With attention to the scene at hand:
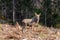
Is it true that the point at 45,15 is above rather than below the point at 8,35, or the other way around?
below

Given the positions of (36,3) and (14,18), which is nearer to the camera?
(14,18)

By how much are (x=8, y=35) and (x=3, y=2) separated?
1613 centimetres

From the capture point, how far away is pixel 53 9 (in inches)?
903

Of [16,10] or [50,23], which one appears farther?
[16,10]

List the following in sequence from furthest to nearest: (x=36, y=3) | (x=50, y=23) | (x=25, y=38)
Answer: (x=36, y=3) < (x=50, y=23) < (x=25, y=38)

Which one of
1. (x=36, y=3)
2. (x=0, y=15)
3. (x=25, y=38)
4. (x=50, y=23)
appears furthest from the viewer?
(x=36, y=3)

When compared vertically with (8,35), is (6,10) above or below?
below

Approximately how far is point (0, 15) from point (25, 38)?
16482mm

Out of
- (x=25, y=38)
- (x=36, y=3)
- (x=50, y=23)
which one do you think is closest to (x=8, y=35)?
(x=25, y=38)

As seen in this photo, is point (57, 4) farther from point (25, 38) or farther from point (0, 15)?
point (25, 38)

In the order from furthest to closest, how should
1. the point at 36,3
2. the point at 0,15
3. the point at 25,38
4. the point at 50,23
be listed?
1. the point at 36,3
2. the point at 0,15
3. the point at 50,23
4. the point at 25,38

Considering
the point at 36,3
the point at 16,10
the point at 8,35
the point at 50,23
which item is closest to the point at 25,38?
the point at 8,35

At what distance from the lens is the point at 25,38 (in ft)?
25.7

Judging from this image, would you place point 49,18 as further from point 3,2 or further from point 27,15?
point 3,2
